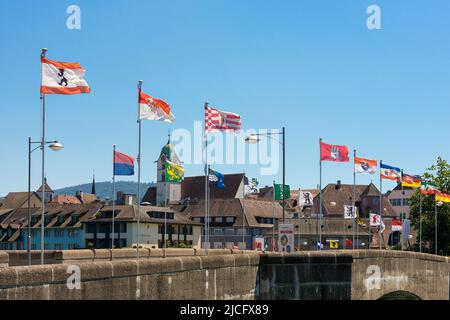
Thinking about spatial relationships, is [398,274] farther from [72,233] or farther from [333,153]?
[72,233]

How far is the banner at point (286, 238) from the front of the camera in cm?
2948

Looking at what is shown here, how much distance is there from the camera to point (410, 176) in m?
64.4

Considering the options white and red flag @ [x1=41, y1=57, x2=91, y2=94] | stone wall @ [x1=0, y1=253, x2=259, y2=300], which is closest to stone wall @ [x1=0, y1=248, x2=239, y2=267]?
white and red flag @ [x1=41, y1=57, x2=91, y2=94]

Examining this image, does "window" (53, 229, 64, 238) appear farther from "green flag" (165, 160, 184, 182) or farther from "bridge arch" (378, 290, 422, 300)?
"bridge arch" (378, 290, 422, 300)

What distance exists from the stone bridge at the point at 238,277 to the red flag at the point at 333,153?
12910mm

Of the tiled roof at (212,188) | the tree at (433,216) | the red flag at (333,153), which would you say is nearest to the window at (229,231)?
the tiled roof at (212,188)

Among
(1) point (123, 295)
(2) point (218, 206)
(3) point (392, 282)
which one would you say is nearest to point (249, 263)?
(1) point (123, 295)

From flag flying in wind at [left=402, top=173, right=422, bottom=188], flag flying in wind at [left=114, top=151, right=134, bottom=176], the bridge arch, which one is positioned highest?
flag flying in wind at [left=114, top=151, right=134, bottom=176]

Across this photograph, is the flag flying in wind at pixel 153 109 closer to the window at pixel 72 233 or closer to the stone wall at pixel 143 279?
the stone wall at pixel 143 279

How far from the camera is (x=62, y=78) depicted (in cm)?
2816

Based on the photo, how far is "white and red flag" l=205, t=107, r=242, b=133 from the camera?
37.1 meters

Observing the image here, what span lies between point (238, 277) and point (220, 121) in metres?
15.8

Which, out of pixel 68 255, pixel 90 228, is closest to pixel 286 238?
pixel 68 255

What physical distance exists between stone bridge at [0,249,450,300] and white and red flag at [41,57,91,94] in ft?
22.4
